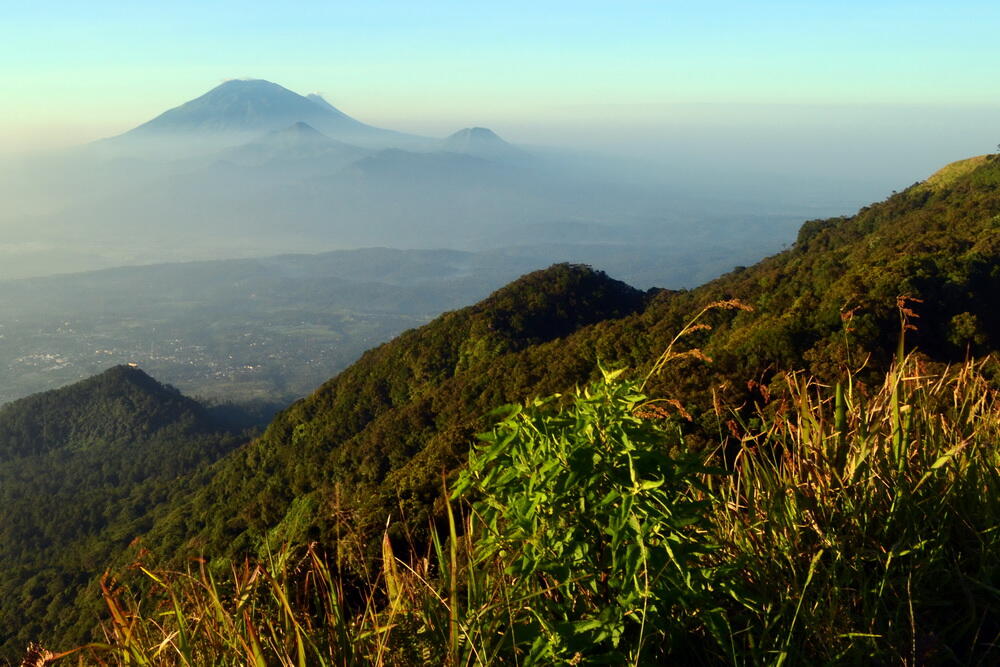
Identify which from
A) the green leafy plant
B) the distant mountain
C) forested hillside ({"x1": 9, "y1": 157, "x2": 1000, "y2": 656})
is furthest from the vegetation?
the distant mountain

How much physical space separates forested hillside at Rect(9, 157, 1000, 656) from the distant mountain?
5.02 meters

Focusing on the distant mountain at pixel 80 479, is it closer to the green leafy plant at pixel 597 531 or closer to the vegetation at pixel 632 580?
the vegetation at pixel 632 580

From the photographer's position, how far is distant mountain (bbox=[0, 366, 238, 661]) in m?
37.1

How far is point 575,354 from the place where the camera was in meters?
26.1

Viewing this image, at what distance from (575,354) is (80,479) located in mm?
61213

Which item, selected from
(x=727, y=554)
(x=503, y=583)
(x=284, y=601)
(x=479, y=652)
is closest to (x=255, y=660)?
(x=284, y=601)

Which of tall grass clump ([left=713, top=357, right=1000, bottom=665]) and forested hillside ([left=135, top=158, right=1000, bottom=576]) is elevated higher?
tall grass clump ([left=713, top=357, right=1000, bottom=665])

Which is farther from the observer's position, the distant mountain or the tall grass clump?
the distant mountain

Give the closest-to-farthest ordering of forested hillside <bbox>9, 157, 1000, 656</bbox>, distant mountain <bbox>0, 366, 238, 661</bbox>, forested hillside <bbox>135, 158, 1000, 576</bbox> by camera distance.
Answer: forested hillside <bbox>9, 157, 1000, 656</bbox>
forested hillside <bbox>135, 158, 1000, 576</bbox>
distant mountain <bbox>0, 366, 238, 661</bbox>

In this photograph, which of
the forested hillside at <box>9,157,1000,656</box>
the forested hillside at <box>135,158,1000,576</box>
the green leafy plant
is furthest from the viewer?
the forested hillside at <box>135,158,1000,576</box>

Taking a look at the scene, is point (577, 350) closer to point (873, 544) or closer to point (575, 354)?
point (575, 354)

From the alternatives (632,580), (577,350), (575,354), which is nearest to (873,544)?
(632,580)

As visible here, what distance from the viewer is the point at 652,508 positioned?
1751 mm

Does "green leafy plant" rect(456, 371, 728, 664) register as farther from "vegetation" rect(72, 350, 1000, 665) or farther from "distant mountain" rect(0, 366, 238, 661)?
"distant mountain" rect(0, 366, 238, 661)
